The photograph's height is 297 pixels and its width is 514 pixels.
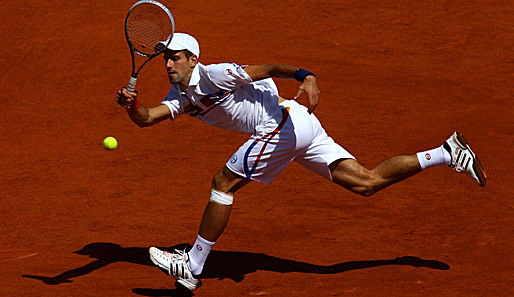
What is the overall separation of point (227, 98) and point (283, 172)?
262 cm

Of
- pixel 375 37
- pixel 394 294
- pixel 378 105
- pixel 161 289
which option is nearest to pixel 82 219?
pixel 161 289

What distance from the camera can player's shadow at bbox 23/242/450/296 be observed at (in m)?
6.75

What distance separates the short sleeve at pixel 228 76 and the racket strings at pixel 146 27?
0.55 metres

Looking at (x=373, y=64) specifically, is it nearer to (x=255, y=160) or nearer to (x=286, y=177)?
(x=286, y=177)

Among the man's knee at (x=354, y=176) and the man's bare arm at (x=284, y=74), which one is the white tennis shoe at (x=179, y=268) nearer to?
the man's knee at (x=354, y=176)

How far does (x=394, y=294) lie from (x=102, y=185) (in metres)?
3.65

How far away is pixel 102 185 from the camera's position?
8.58m

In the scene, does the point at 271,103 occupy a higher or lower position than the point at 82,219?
higher

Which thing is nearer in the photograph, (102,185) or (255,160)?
(255,160)

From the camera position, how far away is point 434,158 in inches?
268

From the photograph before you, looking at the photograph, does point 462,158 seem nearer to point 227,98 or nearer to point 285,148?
point 285,148

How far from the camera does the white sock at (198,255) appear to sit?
21.1 feet

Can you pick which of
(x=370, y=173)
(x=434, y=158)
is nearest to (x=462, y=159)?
(x=434, y=158)

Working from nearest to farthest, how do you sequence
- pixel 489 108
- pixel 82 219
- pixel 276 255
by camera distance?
pixel 276 255 → pixel 82 219 → pixel 489 108
